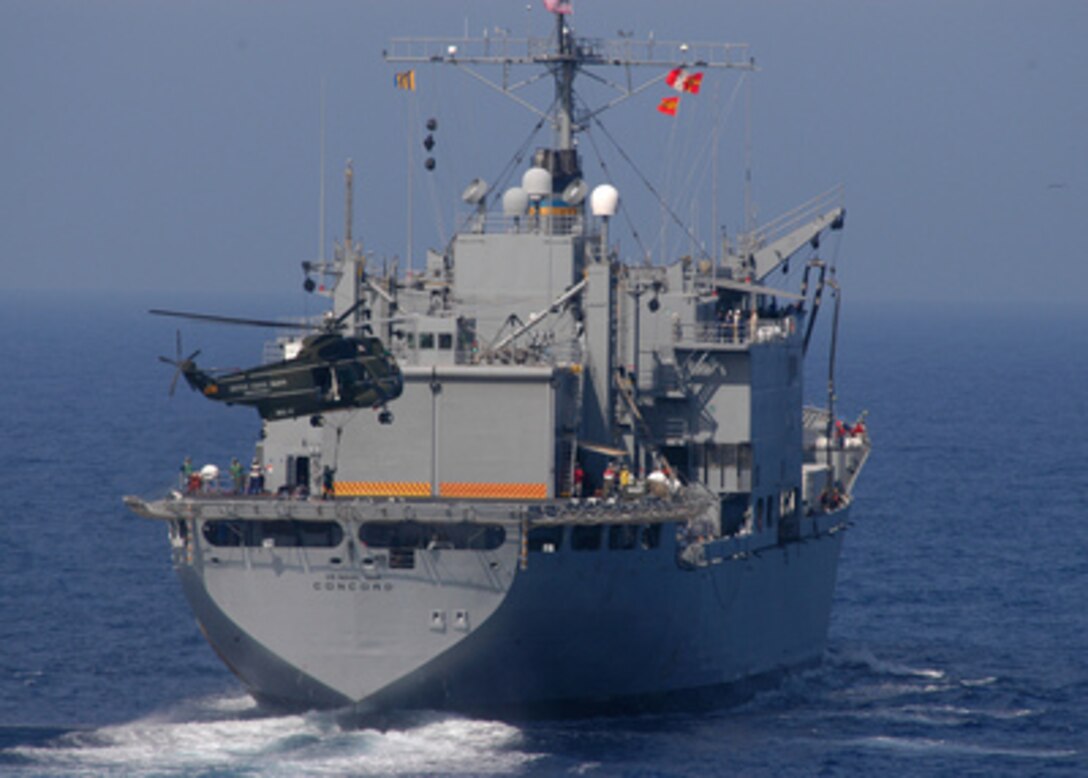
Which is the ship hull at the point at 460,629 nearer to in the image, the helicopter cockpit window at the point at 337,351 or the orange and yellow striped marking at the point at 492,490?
the orange and yellow striped marking at the point at 492,490

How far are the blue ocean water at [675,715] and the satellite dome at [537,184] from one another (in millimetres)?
11459

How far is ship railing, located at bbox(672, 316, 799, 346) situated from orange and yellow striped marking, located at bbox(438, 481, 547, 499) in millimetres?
6715

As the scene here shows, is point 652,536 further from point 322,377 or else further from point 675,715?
point 322,377

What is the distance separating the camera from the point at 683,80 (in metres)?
52.8

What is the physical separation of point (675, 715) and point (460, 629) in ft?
20.5

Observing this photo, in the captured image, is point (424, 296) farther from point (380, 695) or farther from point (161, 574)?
point (161, 574)

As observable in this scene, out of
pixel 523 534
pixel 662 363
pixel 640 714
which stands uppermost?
pixel 662 363

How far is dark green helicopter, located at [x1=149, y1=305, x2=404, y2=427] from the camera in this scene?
138 ft

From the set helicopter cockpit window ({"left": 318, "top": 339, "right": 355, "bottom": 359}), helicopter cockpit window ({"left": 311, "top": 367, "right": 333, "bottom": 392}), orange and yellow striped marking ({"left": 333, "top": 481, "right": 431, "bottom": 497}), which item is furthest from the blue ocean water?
helicopter cockpit window ({"left": 318, "top": 339, "right": 355, "bottom": 359})

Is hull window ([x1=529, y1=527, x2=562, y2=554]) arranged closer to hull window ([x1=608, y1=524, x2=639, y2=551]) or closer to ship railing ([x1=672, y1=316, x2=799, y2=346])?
hull window ([x1=608, y1=524, x2=639, y2=551])

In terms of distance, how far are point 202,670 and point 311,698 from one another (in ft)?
25.3

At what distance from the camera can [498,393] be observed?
1697 inches

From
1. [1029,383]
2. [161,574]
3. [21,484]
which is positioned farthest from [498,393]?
[1029,383]

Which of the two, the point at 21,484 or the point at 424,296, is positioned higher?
the point at 424,296
